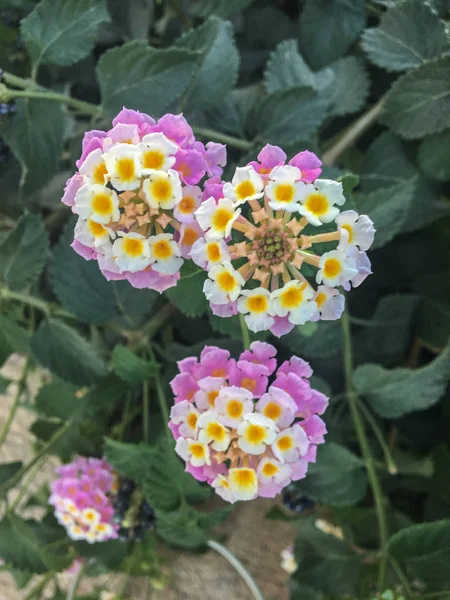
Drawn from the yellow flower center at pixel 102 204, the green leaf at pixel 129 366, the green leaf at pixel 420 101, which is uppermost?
the yellow flower center at pixel 102 204

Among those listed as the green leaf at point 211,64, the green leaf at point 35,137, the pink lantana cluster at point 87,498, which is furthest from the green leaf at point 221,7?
the pink lantana cluster at point 87,498

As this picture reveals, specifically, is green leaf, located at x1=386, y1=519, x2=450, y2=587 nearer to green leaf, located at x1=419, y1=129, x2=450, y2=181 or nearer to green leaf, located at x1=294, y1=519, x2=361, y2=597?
green leaf, located at x1=294, y1=519, x2=361, y2=597

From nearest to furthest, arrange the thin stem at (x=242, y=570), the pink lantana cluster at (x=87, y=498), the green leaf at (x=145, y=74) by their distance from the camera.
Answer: the green leaf at (x=145, y=74) → the pink lantana cluster at (x=87, y=498) → the thin stem at (x=242, y=570)

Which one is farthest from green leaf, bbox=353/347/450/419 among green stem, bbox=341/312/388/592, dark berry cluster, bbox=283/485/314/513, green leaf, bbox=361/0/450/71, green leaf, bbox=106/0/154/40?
green leaf, bbox=106/0/154/40

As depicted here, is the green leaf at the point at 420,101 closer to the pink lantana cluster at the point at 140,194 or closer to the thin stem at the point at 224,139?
the thin stem at the point at 224,139

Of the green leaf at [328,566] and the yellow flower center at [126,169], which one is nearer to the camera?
the yellow flower center at [126,169]

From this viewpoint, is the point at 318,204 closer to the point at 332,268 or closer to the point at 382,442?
the point at 332,268

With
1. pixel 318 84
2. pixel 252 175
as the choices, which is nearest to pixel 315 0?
pixel 318 84
